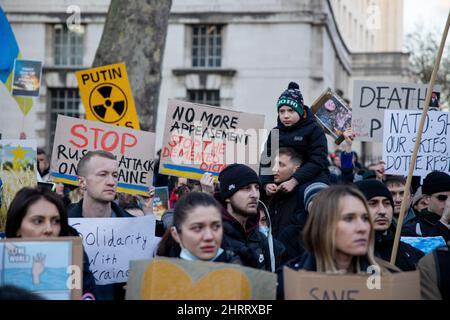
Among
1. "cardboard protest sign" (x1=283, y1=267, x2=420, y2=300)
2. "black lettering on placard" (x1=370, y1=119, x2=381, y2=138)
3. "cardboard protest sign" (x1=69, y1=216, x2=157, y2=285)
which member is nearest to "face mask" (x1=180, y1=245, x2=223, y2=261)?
"cardboard protest sign" (x1=283, y1=267, x2=420, y2=300)

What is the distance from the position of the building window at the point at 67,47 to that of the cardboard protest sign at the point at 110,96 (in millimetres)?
23497

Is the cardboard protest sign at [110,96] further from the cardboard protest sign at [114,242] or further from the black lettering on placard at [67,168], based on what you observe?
the cardboard protest sign at [114,242]

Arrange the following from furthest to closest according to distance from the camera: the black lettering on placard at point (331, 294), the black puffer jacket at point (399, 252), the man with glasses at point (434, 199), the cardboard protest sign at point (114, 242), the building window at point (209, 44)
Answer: the building window at point (209, 44) < the man with glasses at point (434, 199) < the cardboard protest sign at point (114, 242) < the black puffer jacket at point (399, 252) < the black lettering on placard at point (331, 294)

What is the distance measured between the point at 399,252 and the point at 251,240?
0.99 metres

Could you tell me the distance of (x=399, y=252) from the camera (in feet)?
20.4

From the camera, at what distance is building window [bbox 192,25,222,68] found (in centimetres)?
3369

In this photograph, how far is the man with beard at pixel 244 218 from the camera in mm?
6367

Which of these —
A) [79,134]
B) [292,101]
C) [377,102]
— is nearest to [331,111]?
[377,102]

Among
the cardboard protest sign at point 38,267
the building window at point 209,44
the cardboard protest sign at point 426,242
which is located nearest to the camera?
the cardboard protest sign at point 38,267

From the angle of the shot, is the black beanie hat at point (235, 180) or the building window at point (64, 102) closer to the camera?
the black beanie hat at point (235, 180)

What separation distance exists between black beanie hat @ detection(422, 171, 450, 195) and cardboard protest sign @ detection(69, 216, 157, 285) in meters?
2.69

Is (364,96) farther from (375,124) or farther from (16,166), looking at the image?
(16,166)

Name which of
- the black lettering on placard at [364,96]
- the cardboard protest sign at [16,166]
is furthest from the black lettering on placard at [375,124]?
the cardboard protest sign at [16,166]

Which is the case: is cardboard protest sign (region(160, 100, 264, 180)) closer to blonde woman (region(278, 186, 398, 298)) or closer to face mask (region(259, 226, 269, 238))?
face mask (region(259, 226, 269, 238))
